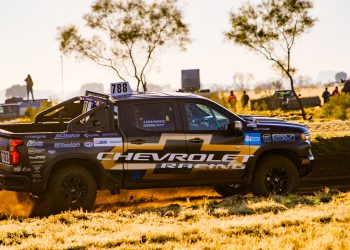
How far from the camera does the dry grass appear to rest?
6773 millimetres

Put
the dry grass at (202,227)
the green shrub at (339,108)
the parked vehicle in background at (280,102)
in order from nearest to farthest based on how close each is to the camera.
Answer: the dry grass at (202,227) → the green shrub at (339,108) → the parked vehicle in background at (280,102)

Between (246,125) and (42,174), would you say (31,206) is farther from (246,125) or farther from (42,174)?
(246,125)

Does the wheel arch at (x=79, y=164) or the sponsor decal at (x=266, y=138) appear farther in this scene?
the sponsor decal at (x=266, y=138)

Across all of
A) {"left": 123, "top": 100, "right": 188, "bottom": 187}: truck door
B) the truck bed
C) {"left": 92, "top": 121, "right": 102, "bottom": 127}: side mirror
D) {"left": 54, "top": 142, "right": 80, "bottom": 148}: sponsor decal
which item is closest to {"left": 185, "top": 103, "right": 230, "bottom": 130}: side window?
{"left": 123, "top": 100, "right": 188, "bottom": 187}: truck door

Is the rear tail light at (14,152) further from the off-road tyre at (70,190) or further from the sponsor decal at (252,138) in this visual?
the sponsor decal at (252,138)

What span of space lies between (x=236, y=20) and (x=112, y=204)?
79.7ft

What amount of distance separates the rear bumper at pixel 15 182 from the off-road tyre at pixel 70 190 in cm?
32

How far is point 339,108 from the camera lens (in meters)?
29.1

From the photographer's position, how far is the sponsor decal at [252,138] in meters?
9.98

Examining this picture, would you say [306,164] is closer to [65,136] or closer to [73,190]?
[73,190]

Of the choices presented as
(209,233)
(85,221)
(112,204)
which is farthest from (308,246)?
(112,204)

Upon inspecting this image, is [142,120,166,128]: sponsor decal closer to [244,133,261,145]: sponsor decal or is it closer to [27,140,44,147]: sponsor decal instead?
[244,133,261,145]: sponsor decal

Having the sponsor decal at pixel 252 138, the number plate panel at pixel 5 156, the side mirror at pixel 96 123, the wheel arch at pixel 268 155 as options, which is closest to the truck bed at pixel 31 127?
the number plate panel at pixel 5 156

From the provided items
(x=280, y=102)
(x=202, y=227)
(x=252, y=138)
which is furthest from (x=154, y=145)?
(x=280, y=102)
